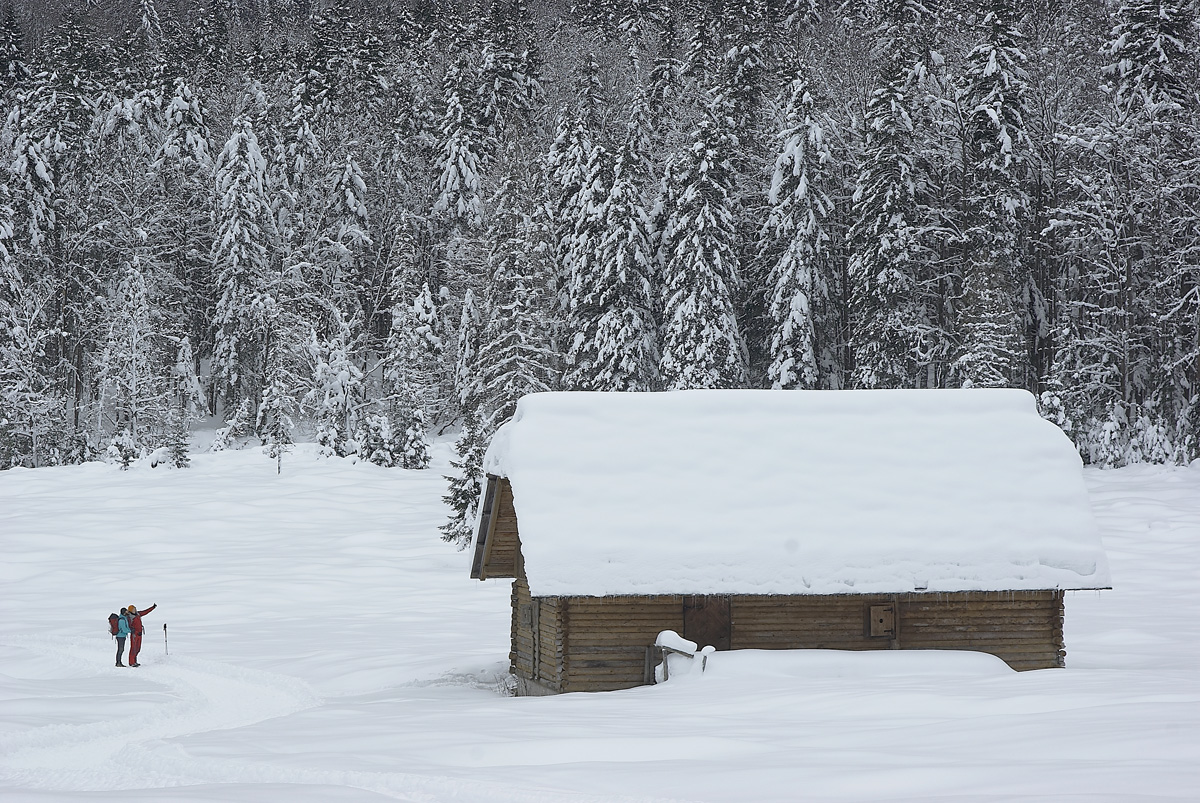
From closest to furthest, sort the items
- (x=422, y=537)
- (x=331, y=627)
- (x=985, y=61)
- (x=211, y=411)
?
1. (x=331, y=627)
2. (x=422, y=537)
3. (x=985, y=61)
4. (x=211, y=411)

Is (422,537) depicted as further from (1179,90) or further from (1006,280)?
(1179,90)

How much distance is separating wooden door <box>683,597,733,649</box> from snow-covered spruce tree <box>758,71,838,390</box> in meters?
27.5

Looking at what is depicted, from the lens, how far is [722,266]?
150 feet

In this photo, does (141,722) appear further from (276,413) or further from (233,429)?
(233,429)

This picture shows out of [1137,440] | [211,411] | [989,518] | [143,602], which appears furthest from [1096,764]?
[211,411]

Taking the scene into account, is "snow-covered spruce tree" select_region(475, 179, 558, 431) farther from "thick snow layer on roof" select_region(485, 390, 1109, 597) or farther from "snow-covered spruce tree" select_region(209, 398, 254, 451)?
"snow-covered spruce tree" select_region(209, 398, 254, 451)

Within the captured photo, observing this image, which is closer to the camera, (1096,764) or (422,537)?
(1096,764)

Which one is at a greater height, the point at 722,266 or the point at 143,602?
the point at 722,266

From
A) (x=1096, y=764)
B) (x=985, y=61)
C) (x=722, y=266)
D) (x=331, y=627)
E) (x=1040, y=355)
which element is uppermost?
(x=985, y=61)

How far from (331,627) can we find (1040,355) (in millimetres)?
33606

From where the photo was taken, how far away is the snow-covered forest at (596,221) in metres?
42.8

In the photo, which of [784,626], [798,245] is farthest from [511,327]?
[784,626]

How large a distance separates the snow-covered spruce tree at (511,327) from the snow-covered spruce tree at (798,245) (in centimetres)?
943

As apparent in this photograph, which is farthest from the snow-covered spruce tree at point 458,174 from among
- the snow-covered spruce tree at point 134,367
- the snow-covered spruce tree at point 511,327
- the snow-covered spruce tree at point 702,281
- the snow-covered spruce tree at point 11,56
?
the snow-covered spruce tree at point 11,56
